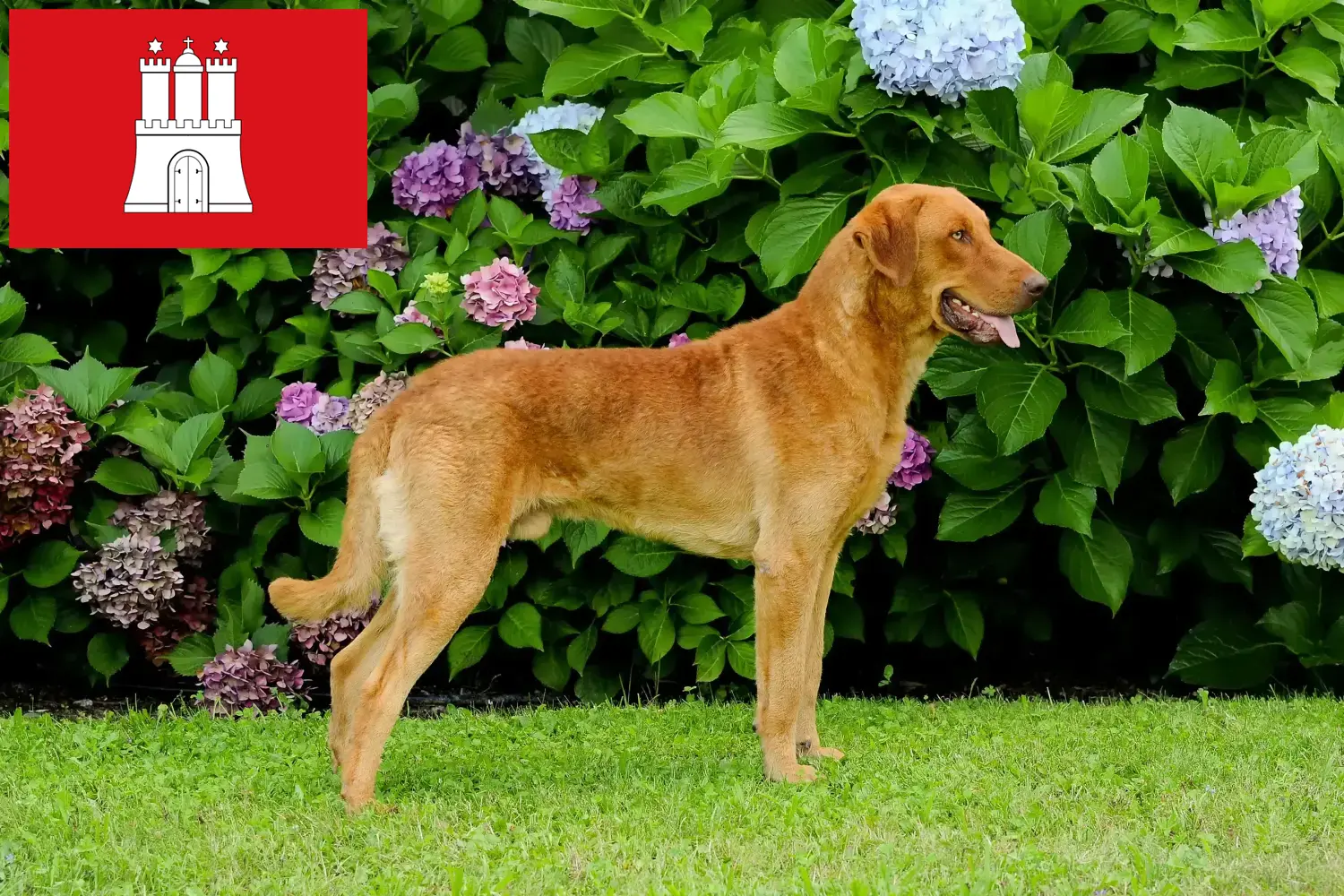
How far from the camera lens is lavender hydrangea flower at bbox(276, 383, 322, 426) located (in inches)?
240

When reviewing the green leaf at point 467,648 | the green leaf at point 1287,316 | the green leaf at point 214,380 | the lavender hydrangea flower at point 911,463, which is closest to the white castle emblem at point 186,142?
the green leaf at point 214,380

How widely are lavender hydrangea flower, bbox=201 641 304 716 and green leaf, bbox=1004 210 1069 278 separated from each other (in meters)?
3.17

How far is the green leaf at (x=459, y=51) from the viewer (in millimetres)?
6449

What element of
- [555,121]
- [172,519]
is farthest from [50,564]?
[555,121]

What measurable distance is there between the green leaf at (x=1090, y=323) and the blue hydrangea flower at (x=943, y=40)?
2.70ft

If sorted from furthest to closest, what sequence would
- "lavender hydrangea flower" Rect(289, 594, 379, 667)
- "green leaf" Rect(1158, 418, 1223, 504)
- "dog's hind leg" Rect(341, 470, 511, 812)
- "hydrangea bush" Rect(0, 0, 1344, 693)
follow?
"lavender hydrangea flower" Rect(289, 594, 379, 667), "green leaf" Rect(1158, 418, 1223, 504), "hydrangea bush" Rect(0, 0, 1344, 693), "dog's hind leg" Rect(341, 470, 511, 812)

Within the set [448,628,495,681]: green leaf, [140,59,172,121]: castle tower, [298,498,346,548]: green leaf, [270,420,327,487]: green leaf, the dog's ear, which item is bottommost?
[448,628,495,681]: green leaf

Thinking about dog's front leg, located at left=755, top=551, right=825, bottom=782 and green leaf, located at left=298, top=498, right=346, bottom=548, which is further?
green leaf, located at left=298, top=498, right=346, bottom=548

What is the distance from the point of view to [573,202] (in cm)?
616

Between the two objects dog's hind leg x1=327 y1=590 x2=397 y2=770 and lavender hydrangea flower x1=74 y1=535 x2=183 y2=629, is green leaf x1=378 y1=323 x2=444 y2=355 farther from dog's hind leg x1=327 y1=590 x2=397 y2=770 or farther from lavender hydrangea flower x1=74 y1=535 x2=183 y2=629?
dog's hind leg x1=327 y1=590 x2=397 y2=770

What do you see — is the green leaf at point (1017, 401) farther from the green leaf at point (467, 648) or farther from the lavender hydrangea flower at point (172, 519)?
the lavender hydrangea flower at point (172, 519)

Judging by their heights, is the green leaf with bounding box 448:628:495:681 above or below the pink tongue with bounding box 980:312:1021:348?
below

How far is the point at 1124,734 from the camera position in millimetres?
5234

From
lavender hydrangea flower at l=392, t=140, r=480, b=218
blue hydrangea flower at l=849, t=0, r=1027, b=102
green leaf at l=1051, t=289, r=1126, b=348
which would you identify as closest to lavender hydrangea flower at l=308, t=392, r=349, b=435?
lavender hydrangea flower at l=392, t=140, r=480, b=218
